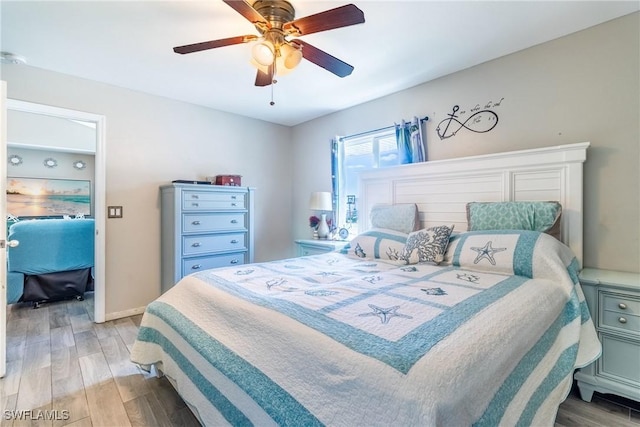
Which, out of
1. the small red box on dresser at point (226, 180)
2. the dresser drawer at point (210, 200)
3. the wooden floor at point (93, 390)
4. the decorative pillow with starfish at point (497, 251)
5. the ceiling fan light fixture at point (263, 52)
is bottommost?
the wooden floor at point (93, 390)

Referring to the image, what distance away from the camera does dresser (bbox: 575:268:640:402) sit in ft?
5.30

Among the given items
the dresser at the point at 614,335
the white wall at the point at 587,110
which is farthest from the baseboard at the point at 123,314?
the dresser at the point at 614,335

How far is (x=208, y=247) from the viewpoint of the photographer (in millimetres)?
3160

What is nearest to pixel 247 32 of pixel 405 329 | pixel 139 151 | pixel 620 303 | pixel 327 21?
pixel 327 21

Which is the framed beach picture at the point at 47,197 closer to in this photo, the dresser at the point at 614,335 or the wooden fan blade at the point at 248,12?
the wooden fan blade at the point at 248,12

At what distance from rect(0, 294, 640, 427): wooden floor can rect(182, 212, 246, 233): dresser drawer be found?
3.71 ft

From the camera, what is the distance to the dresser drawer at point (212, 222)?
9.91 ft

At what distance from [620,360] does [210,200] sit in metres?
3.50

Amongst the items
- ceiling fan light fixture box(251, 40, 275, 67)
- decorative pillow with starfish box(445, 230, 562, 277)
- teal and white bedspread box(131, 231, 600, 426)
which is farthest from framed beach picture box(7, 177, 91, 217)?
decorative pillow with starfish box(445, 230, 562, 277)

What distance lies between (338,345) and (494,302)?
792mm

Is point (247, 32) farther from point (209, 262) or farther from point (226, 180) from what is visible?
point (209, 262)

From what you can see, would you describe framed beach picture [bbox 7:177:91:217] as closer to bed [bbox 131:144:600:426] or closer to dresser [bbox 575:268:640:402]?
bed [bbox 131:144:600:426]

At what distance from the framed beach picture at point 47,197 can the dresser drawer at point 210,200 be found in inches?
179

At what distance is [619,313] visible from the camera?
166 centimetres
